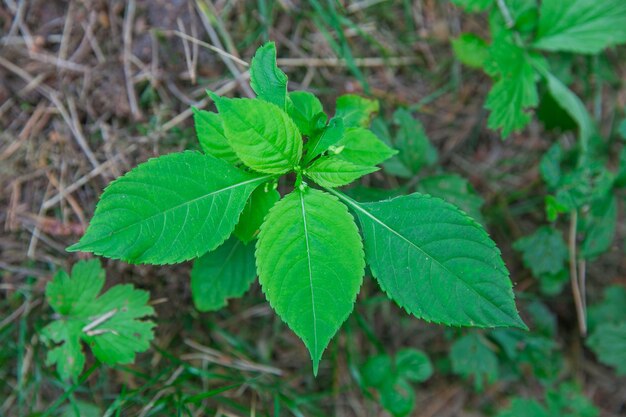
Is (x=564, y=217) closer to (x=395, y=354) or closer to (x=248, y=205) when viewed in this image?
(x=395, y=354)

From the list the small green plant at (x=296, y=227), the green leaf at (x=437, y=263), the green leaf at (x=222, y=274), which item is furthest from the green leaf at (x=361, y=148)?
the green leaf at (x=222, y=274)

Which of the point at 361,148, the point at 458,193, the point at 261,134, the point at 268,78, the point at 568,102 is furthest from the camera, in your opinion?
the point at 568,102

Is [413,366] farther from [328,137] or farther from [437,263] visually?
[328,137]

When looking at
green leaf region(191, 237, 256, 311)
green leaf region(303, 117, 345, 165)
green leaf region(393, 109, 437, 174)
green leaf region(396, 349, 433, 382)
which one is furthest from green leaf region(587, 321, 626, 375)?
green leaf region(303, 117, 345, 165)

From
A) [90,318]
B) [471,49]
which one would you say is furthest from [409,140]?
[90,318]

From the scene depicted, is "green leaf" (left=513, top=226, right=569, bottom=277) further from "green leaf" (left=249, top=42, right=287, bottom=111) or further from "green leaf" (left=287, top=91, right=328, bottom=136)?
"green leaf" (left=249, top=42, right=287, bottom=111)

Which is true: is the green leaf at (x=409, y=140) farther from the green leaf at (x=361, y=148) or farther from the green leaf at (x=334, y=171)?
the green leaf at (x=334, y=171)
